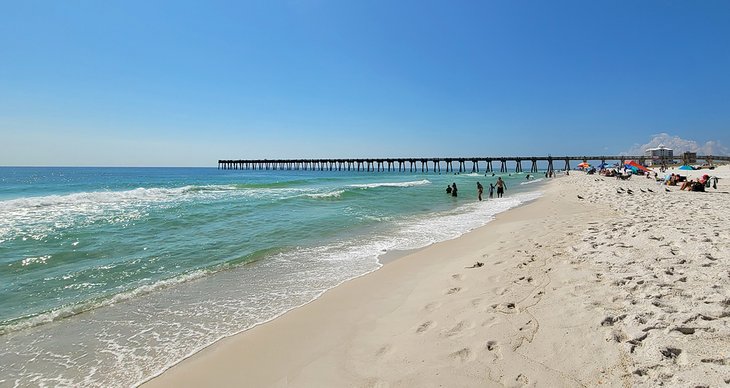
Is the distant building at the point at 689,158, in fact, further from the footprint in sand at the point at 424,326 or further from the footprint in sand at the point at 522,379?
the footprint in sand at the point at 522,379

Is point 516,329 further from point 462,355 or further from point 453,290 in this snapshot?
point 453,290

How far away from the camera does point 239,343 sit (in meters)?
4.19

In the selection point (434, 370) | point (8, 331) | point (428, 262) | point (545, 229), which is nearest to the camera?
point (434, 370)

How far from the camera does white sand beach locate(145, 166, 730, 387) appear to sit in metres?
2.82

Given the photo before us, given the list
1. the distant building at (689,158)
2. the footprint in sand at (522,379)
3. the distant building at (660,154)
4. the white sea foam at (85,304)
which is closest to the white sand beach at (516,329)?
the footprint in sand at (522,379)

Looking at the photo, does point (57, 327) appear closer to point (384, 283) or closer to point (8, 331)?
point (8, 331)

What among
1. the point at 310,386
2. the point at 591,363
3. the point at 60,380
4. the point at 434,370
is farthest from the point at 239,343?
the point at 591,363

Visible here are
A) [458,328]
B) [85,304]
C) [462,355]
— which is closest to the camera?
[462,355]

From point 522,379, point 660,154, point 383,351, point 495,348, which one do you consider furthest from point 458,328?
point 660,154

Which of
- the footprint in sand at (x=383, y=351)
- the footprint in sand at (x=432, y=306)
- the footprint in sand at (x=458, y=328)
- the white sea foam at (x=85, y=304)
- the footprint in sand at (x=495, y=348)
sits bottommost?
the white sea foam at (x=85, y=304)

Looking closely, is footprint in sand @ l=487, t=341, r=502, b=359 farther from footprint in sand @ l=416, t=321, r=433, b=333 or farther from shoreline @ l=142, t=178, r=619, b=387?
footprint in sand @ l=416, t=321, r=433, b=333

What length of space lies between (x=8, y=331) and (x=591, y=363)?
6817 mm

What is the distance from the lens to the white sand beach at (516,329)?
2824 millimetres

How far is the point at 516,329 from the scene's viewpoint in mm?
3613
